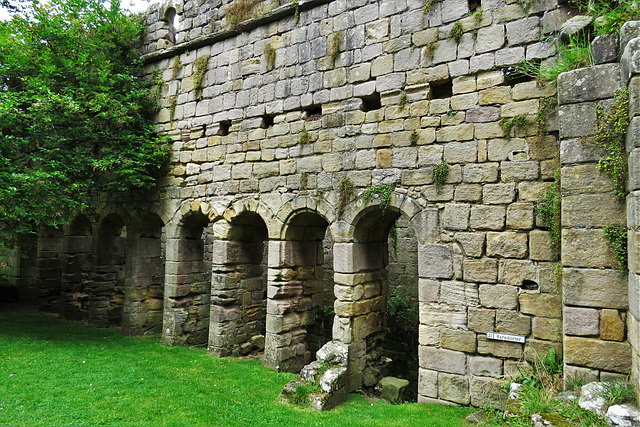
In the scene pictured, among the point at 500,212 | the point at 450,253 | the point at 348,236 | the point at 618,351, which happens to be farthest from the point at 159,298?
the point at 618,351

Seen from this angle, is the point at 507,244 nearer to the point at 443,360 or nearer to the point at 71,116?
the point at 443,360

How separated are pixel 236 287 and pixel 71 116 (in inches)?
193

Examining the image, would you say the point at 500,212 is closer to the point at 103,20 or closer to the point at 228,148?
the point at 228,148

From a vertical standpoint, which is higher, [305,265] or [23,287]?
[305,265]

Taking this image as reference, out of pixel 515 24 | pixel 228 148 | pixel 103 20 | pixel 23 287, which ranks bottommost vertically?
pixel 23 287

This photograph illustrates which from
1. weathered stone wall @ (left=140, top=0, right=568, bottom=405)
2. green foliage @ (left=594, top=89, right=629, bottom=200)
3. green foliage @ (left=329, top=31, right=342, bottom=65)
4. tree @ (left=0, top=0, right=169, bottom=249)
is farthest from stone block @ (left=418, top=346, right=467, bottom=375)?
tree @ (left=0, top=0, right=169, bottom=249)

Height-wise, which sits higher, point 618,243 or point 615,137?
point 615,137

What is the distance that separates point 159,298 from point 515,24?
9.54 m

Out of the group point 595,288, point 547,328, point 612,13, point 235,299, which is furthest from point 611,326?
point 235,299

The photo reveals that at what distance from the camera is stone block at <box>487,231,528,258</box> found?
551 centimetres

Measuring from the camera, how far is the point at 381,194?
6.59 meters

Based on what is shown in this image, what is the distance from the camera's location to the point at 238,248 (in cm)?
886

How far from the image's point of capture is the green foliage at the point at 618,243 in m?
4.25

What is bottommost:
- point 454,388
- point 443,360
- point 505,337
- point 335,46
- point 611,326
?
point 454,388
